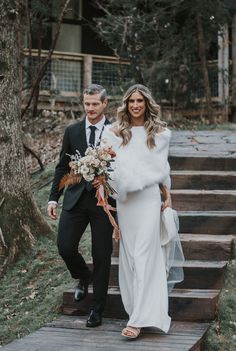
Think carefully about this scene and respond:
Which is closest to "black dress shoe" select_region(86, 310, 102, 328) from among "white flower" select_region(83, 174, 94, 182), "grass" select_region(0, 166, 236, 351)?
"grass" select_region(0, 166, 236, 351)

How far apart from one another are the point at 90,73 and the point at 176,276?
→ 14042 millimetres

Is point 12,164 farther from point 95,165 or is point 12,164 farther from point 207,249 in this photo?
point 95,165

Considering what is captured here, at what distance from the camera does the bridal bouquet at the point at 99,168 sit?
584 cm

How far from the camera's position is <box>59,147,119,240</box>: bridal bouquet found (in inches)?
230

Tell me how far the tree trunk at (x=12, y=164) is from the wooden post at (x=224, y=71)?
436 inches

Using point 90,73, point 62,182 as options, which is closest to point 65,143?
point 62,182

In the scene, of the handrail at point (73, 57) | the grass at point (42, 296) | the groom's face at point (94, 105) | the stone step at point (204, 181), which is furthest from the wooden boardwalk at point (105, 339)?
the handrail at point (73, 57)

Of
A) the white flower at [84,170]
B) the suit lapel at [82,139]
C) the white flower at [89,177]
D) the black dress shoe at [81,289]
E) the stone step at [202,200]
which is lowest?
the black dress shoe at [81,289]

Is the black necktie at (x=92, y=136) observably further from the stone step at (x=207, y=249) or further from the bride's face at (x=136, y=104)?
the stone step at (x=207, y=249)

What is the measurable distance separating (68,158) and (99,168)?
721 millimetres

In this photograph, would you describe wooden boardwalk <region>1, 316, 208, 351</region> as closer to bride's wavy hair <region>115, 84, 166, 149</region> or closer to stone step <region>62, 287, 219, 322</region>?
stone step <region>62, 287, 219, 322</region>

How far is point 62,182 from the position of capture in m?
6.41

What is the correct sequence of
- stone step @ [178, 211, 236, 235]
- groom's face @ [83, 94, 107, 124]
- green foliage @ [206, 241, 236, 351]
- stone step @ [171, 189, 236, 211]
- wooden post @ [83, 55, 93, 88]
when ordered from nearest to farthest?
green foliage @ [206, 241, 236, 351] < groom's face @ [83, 94, 107, 124] < stone step @ [178, 211, 236, 235] < stone step @ [171, 189, 236, 211] < wooden post @ [83, 55, 93, 88]

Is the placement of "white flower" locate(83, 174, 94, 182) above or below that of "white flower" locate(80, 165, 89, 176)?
below
